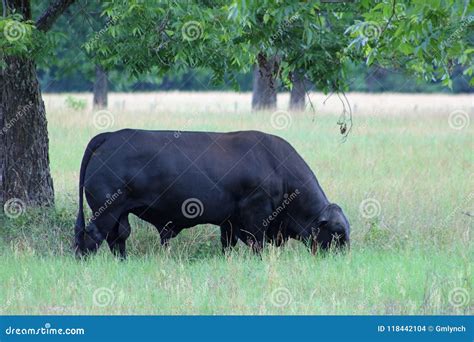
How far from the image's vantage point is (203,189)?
10.2 meters

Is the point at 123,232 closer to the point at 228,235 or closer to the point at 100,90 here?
the point at 228,235

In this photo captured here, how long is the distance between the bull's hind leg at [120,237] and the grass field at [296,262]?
184 mm

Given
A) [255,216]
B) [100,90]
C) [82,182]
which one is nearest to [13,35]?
[82,182]

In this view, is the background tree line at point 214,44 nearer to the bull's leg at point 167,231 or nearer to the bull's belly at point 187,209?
the bull's belly at point 187,209

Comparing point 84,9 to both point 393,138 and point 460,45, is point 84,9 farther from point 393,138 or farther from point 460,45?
point 393,138

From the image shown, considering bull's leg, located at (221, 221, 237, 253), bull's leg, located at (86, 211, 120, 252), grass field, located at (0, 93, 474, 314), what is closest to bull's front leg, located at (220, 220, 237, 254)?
bull's leg, located at (221, 221, 237, 253)

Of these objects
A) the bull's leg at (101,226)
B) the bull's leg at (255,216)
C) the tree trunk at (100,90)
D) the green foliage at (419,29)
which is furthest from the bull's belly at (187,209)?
the tree trunk at (100,90)

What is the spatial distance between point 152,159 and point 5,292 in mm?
2652

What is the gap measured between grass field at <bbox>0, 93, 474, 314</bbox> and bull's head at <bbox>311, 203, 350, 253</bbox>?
0.22 meters

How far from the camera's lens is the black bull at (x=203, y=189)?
32.1ft

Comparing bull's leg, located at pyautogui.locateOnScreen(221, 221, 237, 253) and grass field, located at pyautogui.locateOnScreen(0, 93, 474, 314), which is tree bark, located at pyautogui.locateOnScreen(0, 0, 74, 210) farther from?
bull's leg, located at pyautogui.locateOnScreen(221, 221, 237, 253)

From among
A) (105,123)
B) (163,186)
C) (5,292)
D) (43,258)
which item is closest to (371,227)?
(163,186)

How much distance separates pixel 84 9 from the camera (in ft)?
38.1

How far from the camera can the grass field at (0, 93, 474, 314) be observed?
7.52 meters
